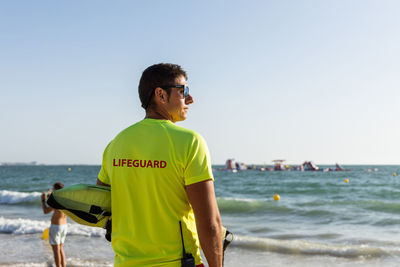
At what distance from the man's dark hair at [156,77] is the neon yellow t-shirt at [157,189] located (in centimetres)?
16

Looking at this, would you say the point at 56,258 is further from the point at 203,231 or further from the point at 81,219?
the point at 203,231

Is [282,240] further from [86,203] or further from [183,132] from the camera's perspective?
[183,132]

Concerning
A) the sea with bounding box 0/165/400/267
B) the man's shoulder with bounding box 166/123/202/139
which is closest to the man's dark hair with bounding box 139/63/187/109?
the man's shoulder with bounding box 166/123/202/139

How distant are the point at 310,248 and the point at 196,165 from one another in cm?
774

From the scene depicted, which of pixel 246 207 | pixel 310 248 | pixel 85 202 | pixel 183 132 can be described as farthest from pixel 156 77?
pixel 246 207

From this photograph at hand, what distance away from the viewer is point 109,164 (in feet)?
5.61

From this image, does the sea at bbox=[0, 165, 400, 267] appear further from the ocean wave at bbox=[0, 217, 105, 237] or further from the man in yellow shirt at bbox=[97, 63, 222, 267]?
the man in yellow shirt at bbox=[97, 63, 222, 267]

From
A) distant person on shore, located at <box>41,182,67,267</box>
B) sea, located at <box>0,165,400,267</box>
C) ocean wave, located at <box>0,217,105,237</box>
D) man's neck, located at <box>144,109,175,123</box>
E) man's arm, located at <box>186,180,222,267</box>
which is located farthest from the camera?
ocean wave, located at <box>0,217,105,237</box>

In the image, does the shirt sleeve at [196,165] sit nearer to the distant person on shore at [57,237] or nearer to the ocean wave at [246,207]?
the distant person on shore at [57,237]

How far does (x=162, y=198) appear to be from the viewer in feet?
5.03

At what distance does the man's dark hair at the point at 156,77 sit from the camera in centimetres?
169

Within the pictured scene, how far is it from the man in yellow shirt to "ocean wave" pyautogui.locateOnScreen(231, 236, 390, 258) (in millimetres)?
7282

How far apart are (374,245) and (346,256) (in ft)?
4.52

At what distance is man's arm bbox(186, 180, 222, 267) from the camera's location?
58.1 inches
